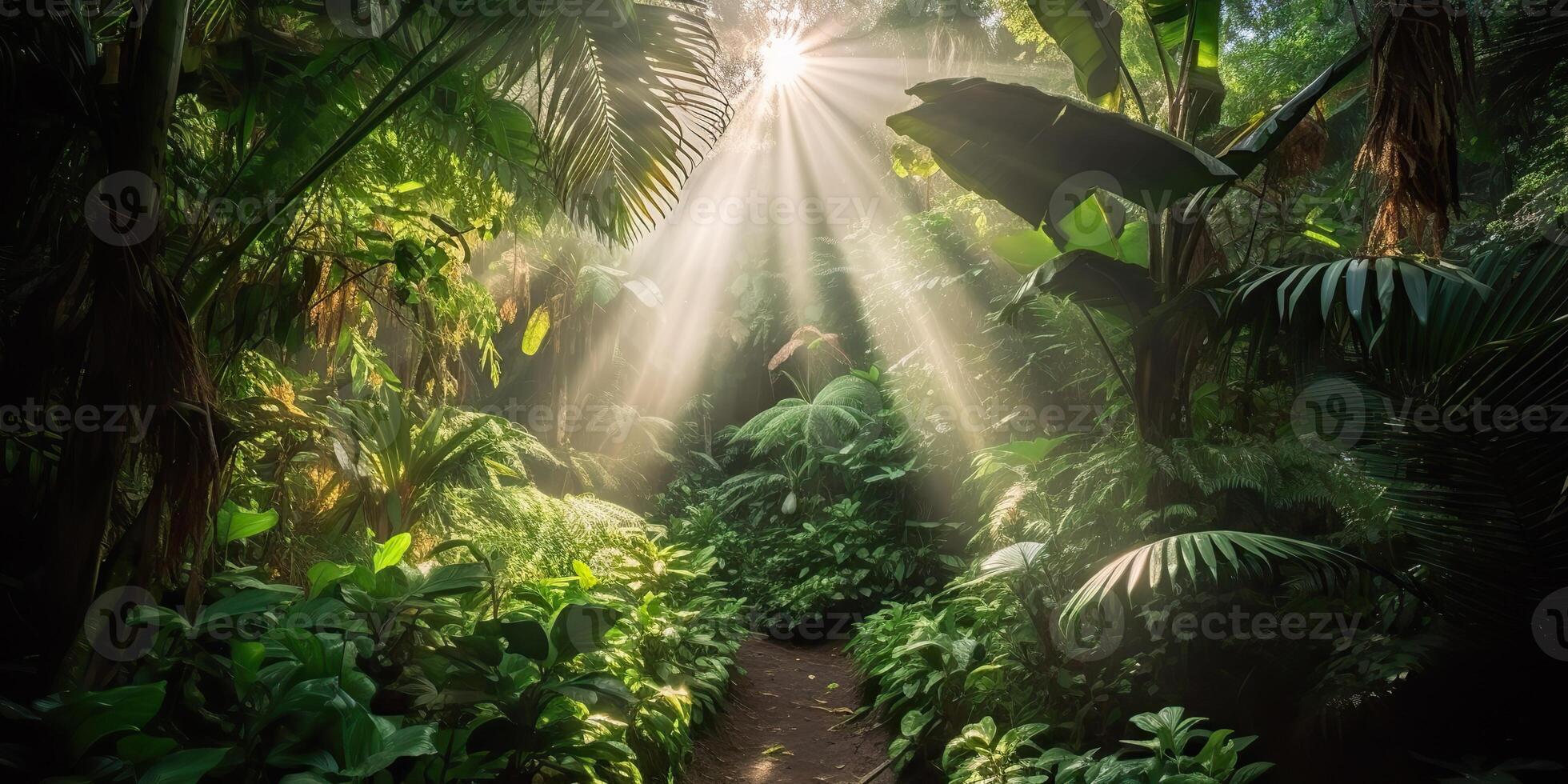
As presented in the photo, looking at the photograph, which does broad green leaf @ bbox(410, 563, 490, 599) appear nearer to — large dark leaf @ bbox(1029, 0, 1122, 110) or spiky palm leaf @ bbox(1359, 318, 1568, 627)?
spiky palm leaf @ bbox(1359, 318, 1568, 627)

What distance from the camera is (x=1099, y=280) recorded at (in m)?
3.80

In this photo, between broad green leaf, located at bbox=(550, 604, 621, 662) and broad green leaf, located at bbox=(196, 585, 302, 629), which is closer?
broad green leaf, located at bbox=(196, 585, 302, 629)

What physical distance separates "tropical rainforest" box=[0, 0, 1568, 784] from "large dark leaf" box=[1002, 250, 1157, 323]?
26 millimetres

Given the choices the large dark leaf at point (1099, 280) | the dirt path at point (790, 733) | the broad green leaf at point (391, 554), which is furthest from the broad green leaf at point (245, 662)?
the large dark leaf at point (1099, 280)

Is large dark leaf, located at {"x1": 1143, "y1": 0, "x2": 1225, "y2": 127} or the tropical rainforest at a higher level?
large dark leaf, located at {"x1": 1143, "y1": 0, "x2": 1225, "y2": 127}

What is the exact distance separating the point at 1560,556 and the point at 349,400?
502cm

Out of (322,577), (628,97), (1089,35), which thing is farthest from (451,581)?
(1089,35)

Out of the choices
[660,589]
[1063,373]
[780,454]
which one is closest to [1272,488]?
[1063,373]

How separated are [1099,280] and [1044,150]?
27.4 inches

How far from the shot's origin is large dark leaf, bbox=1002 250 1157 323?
3.78 m

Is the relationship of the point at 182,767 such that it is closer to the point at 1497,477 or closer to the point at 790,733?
the point at 1497,477

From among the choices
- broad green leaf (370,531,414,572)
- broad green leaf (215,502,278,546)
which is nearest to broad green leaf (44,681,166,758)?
broad green leaf (215,502,278,546)

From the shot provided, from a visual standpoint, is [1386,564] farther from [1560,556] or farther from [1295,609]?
[1560,556]

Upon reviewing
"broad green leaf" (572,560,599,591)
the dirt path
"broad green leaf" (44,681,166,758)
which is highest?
"broad green leaf" (572,560,599,591)
